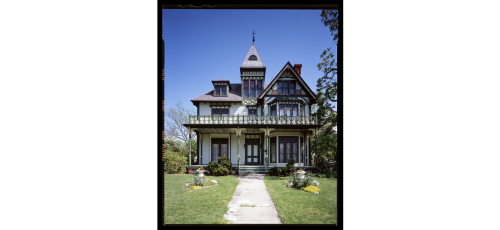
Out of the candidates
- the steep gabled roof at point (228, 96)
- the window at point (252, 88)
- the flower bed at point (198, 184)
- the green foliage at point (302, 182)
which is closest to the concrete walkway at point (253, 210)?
the green foliage at point (302, 182)

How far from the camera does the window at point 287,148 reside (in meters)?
12.7

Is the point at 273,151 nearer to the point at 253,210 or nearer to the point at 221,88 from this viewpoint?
the point at 221,88

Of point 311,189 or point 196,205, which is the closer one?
point 196,205

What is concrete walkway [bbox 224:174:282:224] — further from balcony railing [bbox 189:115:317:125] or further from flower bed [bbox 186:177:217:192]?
balcony railing [bbox 189:115:317:125]

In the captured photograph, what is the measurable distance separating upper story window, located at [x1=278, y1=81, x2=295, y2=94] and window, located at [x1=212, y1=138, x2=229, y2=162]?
206 inches

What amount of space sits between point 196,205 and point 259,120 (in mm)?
7718

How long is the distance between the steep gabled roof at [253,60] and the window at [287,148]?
567 cm

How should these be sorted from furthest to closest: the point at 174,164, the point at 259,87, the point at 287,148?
the point at 259,87 → the point at 287,148 → the point at 174,164

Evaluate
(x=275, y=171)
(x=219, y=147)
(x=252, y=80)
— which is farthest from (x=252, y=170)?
(x=252, y=80)

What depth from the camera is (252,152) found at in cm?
1337
